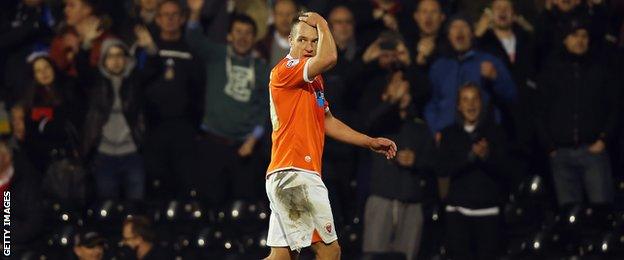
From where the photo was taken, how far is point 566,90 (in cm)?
1656

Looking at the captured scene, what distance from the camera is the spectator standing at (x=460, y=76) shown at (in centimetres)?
1666

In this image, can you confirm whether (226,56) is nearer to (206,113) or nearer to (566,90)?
(206,113)

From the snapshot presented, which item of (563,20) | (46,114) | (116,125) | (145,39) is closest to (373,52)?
(563,20)

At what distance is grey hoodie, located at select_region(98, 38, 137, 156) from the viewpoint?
55.4 ft

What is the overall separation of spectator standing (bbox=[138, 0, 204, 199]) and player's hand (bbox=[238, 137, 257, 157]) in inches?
22.0

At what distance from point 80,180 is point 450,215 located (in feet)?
13.5

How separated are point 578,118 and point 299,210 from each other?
6.19m

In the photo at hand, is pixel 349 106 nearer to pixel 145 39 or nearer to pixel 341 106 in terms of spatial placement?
pixel 341 106

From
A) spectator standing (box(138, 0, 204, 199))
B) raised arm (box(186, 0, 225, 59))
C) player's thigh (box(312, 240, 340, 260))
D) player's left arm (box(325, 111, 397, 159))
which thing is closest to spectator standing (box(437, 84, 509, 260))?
raised arm (box(186, 0, 225, 59))

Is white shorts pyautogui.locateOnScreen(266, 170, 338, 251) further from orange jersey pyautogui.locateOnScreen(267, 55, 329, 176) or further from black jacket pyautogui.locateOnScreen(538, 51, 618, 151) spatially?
black jacket pyautogui.locateOnScreen(538, 51, 618, 151)

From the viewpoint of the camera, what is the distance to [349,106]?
55.6ft

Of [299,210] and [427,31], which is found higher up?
[427,31]

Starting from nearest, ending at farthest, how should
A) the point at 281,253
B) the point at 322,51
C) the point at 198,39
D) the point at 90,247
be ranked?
the point at 322,51 < the point at 281,253 < the point at 90,247 < the point at 198,39

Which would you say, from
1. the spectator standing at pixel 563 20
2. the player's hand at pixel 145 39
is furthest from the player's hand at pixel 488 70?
the player's hand at pixel 145 39
